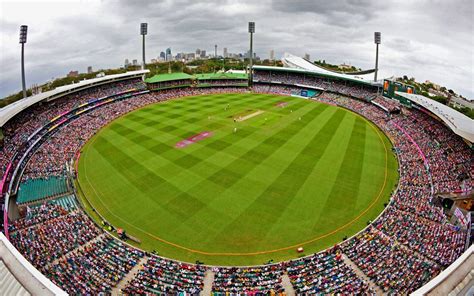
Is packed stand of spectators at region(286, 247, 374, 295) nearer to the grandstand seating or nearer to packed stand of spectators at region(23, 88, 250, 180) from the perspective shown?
the grandstand seating

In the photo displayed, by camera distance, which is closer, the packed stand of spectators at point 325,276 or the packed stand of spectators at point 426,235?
the packed stand of spectators at point 325,276

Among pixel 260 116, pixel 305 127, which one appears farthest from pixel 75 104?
pixel 305 127

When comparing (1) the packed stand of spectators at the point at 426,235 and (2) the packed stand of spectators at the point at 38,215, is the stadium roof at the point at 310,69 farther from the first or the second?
(2) the packed stand of spectators at the point at 38,215

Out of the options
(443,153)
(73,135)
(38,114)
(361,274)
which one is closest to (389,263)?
(361,274)

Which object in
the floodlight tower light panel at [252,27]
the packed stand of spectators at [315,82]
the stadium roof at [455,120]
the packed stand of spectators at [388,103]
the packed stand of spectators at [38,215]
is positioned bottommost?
the packed stand of spectators at [38,215]

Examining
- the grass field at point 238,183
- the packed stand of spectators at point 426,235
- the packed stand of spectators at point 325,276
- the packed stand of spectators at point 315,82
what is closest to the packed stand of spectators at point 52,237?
the grass field at point 238,183

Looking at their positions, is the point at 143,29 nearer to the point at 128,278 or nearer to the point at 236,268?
the point at 128,278

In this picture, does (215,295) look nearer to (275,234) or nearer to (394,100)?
(275,234)
